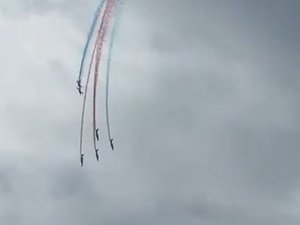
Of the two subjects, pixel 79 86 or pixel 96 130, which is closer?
pixel 79 86

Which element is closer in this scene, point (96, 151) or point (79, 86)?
point (79, 86)

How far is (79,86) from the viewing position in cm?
4819

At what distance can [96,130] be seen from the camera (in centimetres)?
5784

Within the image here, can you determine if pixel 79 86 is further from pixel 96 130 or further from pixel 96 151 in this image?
pixel 96 151

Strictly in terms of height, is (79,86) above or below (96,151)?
above

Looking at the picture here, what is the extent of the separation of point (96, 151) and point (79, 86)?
1923 centimetres

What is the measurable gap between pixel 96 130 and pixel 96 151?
6771 mm

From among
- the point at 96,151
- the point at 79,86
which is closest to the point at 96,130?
the point at 96,151

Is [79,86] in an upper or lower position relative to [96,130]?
upper

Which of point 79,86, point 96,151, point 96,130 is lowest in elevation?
point 96,151

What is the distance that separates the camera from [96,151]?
54438 millimetres
